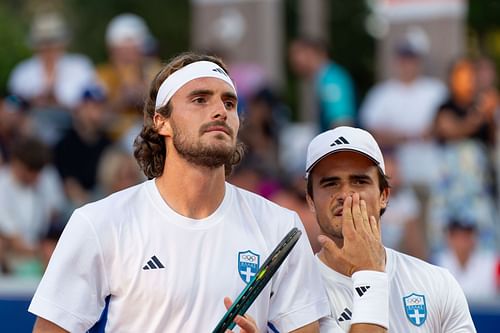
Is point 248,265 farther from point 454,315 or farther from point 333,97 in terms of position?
point 333,97

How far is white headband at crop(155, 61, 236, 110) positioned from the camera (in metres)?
5.77

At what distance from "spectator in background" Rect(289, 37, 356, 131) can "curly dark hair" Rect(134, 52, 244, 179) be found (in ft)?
22.6

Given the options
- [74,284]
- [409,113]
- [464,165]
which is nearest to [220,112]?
[74,284]

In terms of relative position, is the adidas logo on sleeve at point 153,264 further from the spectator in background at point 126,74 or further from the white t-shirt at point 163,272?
the spectator in background at point 126,74

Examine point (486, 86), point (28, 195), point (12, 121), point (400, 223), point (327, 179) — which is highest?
point (486, 86)

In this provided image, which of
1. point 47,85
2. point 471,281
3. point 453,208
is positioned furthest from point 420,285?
point 47,85

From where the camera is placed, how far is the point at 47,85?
509 inches

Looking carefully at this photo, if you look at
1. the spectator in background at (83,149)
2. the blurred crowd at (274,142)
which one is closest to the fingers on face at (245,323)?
the blurred crowd at (274,142)

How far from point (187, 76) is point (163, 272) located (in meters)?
0.91

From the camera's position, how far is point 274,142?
13.0 metres

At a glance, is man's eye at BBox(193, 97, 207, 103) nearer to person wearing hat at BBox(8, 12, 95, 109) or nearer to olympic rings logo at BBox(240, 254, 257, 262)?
olympic rings logo at BBox(240, 254, 257, 262)

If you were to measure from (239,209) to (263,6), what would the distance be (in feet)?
29.4

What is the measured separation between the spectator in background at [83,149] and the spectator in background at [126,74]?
28cm

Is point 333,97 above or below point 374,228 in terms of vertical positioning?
above
